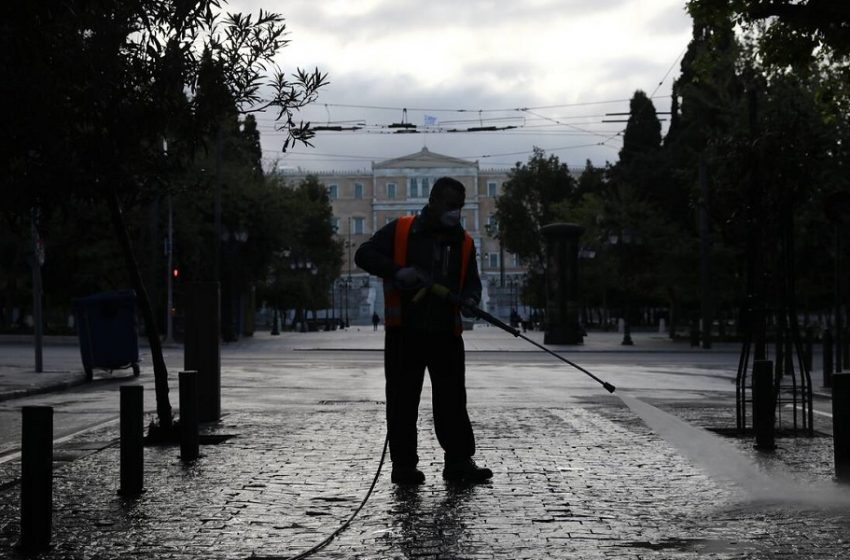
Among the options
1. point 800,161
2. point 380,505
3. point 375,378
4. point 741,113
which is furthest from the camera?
point 741,113

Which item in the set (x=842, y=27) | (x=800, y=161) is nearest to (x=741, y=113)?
(x=842, y=27)

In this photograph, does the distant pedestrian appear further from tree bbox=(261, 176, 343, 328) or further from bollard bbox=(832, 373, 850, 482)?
tree bbox=(261, 176, 343, 328)

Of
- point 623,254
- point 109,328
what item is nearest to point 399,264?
point 109,328

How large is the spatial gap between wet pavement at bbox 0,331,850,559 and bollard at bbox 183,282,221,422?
52 cm

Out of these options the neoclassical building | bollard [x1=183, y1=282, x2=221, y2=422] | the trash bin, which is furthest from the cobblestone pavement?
the neoclassical building

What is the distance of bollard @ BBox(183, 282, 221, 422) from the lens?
1188 centimetres

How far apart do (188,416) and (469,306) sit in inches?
92.6

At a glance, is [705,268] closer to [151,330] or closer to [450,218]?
[151,330]

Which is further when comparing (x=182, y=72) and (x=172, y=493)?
(x=182, y=72)

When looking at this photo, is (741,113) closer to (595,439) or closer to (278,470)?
(595,439)

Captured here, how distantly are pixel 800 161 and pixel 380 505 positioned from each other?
722 centimetres

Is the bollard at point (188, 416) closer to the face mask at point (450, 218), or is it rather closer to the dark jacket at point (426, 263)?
the dark jacket at point (426, 263)

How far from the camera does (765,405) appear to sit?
9.91 metres

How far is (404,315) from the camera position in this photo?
7.96 meters
